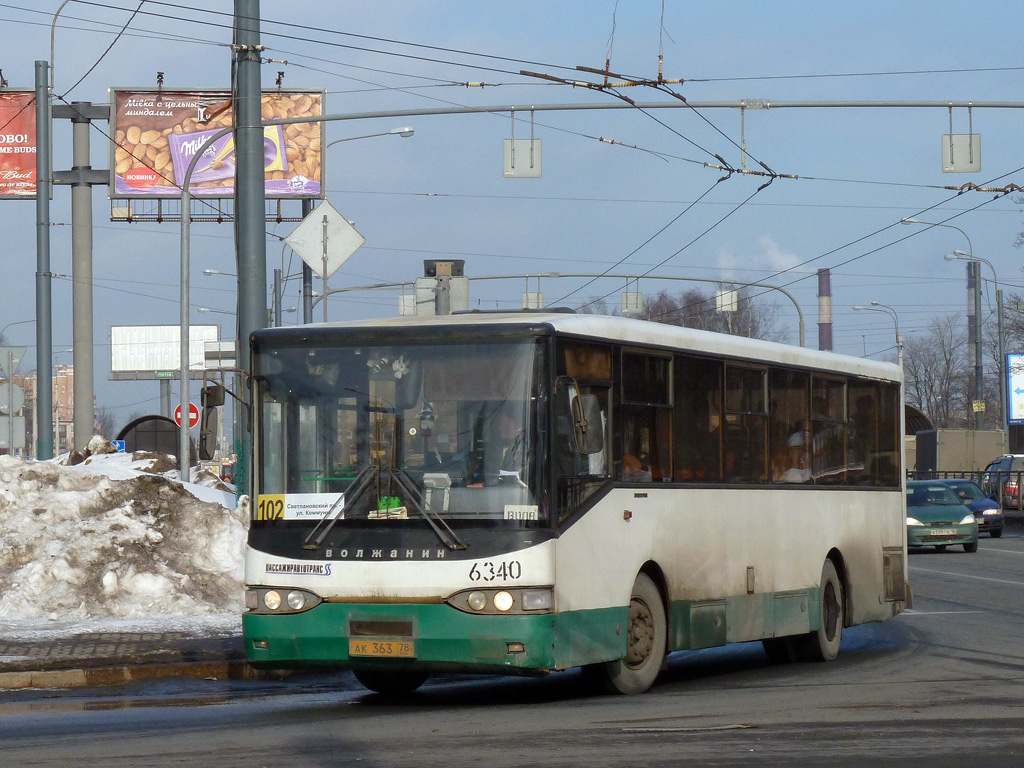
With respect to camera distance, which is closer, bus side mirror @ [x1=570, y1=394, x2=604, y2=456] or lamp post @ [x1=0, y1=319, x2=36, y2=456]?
bus side mirror @ [x1=570, y1=394, x2=604, y2=456]

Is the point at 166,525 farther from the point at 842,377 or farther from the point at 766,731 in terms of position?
the point at 766,731

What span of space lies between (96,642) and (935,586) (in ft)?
43.1

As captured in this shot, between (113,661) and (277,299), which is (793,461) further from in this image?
(277,299)

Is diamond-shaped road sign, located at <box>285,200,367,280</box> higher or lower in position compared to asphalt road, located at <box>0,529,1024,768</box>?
higher

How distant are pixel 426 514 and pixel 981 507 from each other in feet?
101

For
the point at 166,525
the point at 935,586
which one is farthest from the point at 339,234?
the point at 935,586

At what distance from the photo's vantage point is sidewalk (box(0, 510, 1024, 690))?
11.7m

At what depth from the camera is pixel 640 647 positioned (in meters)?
10.8

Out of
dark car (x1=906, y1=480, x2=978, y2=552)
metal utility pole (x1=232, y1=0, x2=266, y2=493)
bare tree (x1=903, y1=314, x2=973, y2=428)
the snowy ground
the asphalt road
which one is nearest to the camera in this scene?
the asphalt road

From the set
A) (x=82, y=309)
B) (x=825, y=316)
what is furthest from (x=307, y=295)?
(x=825, y=316)

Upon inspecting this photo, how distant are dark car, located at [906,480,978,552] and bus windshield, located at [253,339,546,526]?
2213cm

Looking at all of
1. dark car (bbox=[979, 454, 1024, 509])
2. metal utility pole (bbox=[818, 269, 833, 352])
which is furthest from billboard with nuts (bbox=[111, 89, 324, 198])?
metal utility pole (bbox=[818, 269, 833, 352])

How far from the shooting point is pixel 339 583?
9875 millimetres

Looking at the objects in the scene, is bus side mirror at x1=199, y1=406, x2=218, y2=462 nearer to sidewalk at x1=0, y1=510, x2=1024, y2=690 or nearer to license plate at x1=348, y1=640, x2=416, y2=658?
license plate at x1=348, y1=640, x2=416, y2=658
